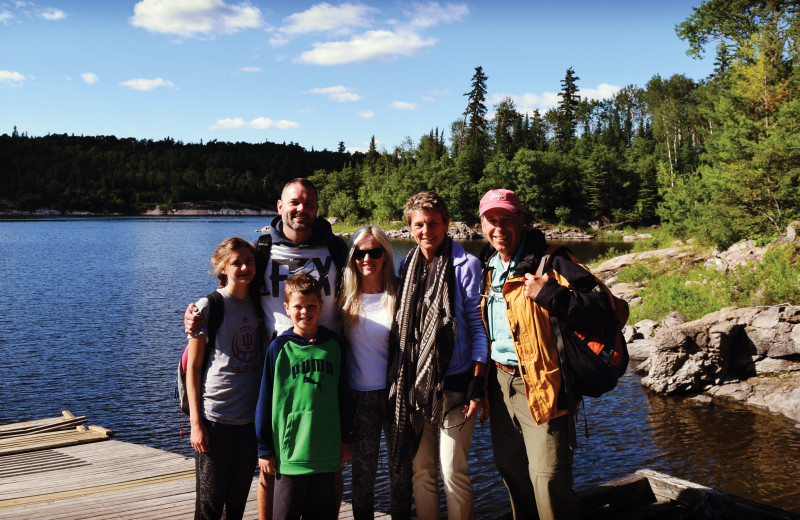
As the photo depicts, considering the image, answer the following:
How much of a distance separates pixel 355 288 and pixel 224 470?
141cm

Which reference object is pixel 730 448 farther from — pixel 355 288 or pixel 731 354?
pixel 355 288

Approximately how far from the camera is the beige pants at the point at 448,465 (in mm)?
3871

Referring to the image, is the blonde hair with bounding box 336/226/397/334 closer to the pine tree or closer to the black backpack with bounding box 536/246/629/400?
the black backpack with bounding box 536/246/629/400

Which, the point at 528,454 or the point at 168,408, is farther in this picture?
the point at 168,408

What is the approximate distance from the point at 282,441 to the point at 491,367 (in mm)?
1420

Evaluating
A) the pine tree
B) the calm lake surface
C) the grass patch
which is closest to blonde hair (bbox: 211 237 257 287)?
the calm lake surface

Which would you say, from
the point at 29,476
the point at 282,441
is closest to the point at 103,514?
the point at 29,476

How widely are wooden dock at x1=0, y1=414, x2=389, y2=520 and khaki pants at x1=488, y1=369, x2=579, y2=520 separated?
1377 mm

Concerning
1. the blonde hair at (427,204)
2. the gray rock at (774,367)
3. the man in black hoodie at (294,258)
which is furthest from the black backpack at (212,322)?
the gray rock at (774,367)

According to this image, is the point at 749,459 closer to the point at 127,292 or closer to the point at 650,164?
the point at 127,292

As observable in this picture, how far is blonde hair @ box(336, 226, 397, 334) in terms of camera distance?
4.04 meters

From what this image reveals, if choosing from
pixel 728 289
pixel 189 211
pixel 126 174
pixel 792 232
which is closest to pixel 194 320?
pixel 728 289

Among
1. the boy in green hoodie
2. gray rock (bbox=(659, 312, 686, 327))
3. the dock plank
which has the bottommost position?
the dock plank

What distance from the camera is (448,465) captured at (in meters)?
3.86
